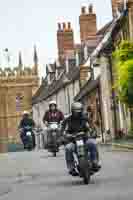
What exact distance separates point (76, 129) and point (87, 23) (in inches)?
2155

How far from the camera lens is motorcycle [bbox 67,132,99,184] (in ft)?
48.9

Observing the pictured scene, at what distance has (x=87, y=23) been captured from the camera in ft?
229

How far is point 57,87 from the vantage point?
82250mm

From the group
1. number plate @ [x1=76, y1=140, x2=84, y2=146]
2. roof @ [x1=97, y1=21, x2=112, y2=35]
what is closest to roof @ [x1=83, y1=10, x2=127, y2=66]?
roof @ [x1=97, y1=21, x2=112, y2=35]

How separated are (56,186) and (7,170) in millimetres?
6052

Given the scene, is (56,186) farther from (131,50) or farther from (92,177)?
(131,50)

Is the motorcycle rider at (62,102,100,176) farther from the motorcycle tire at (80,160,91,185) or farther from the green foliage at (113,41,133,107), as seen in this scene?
the green foliage at (113,41,133,107)

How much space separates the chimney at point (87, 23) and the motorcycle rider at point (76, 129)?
53.7m

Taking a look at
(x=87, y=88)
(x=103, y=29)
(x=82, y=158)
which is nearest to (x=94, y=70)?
(x=87, y=88)

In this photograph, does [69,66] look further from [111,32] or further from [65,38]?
[111,32]

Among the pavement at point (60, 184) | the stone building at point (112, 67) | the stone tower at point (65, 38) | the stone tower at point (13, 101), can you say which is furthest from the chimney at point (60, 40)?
the pavement at point (60, 184)

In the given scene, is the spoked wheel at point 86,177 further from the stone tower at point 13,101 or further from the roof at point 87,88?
the stone tower at point 13,101

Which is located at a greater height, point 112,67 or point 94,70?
point 112,67

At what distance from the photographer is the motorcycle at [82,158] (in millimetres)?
14906
